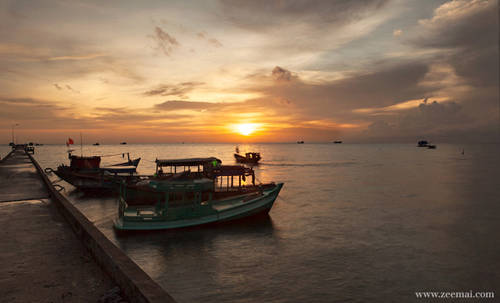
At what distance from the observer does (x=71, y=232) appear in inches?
562

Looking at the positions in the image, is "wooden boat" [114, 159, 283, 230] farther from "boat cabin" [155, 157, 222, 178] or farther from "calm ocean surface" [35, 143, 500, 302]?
"calm ocean surface" [35, 143, 500, 302]

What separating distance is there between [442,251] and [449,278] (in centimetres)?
428

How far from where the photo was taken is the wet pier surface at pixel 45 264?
8367mm

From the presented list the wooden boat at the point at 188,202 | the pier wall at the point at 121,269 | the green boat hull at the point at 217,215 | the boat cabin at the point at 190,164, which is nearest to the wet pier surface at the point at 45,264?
the pier wall at the point at 121,269

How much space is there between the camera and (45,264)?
10.2 meters

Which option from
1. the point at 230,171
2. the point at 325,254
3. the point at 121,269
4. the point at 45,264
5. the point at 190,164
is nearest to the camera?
the point at 121,269

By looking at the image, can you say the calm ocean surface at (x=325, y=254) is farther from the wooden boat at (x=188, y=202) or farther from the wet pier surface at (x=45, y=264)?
the wet pier surface at (x=45, y=264)

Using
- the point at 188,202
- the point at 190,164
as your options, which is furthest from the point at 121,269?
the point at 190,164

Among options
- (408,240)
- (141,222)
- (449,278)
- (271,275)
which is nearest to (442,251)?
(408,240)

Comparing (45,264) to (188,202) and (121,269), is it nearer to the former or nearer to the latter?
(121,269)

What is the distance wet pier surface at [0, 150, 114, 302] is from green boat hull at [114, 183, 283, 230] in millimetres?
3943

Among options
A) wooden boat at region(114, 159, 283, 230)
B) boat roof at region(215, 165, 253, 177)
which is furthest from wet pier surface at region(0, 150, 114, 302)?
boat roof at region(215, 165, 253, 177)

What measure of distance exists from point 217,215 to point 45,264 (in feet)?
38.2

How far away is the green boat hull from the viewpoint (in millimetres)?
18953
